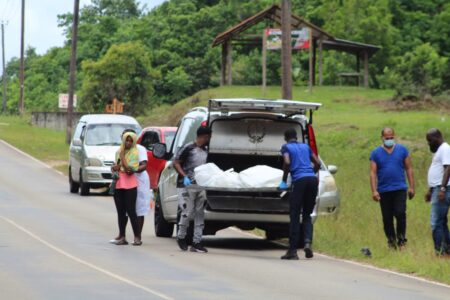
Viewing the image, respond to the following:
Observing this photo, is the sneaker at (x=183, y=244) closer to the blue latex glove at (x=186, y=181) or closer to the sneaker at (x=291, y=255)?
the blue latex glove at (x=186, y=181)

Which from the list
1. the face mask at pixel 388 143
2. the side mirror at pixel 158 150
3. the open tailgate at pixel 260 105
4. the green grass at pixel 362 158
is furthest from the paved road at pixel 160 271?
the open tailgate at pixel 260 105

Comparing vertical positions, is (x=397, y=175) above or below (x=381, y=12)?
below

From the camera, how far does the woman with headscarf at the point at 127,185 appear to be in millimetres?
17750

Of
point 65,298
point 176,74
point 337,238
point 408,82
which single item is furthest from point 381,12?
point 65,298

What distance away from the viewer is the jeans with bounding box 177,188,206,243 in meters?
17.1

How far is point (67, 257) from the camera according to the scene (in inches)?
611

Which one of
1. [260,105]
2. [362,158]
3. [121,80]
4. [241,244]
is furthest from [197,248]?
[121,80]

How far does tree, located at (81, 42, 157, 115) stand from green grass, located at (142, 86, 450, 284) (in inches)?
470

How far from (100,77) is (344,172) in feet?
153

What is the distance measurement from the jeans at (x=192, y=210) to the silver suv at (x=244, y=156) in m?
0.16

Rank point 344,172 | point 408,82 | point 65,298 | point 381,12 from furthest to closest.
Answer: point 381,12 < point 408,82 < point 344,172 < point 65,298

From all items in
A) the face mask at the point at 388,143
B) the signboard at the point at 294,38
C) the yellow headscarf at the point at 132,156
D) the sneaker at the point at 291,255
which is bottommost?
the sneaker at the point at 291,255

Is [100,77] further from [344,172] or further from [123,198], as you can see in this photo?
[123,198]

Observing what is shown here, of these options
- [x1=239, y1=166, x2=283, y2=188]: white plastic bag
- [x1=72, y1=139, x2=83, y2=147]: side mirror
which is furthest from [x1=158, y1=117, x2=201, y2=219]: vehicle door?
[x1=72, y1=139, x2=83, y2=147]: side mirror
